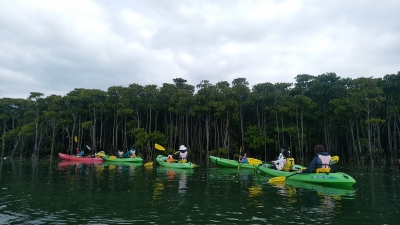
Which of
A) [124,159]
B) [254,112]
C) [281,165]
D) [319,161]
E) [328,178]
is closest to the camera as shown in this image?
[328,178]

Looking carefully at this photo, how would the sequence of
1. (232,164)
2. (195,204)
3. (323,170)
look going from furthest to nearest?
(232,164), (323,170), (195,204)

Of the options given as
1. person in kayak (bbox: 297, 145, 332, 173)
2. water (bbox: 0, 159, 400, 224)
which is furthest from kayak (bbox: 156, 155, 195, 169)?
person in kayak (bbox: 297, 145, 332, 173)

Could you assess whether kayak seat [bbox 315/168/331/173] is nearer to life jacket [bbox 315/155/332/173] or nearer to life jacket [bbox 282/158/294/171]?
life jacket [bbox 315/155/332/173]

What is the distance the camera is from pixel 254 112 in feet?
135

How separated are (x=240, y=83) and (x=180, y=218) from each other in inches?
1223

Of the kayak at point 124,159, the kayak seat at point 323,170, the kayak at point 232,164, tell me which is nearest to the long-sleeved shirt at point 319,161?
the kayak seat at point 323,170

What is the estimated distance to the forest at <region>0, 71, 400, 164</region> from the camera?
102 feet

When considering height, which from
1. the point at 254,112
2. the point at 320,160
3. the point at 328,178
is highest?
the point at 254,112

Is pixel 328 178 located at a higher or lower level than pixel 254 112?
lower

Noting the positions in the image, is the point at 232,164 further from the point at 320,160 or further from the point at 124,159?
the point at 320,160

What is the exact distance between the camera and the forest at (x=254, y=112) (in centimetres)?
3116

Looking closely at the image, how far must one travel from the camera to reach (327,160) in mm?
13016

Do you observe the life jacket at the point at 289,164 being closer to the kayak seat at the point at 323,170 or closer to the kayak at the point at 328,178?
the kayak at the point at 328,178

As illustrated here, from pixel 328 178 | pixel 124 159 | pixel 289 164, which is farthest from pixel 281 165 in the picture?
pixel 124 159
